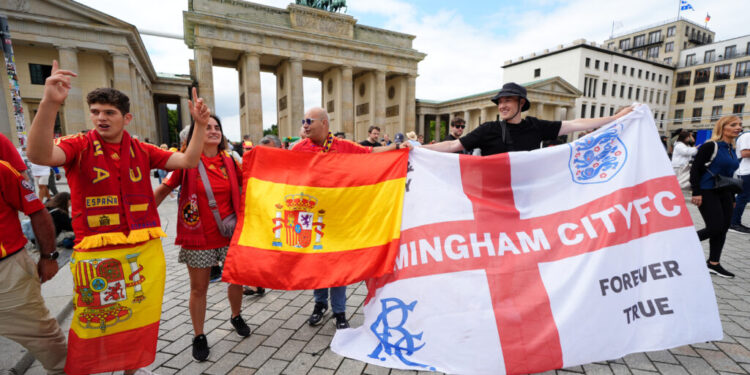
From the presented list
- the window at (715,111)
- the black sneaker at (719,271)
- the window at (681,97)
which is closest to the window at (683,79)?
the window at (681,97)

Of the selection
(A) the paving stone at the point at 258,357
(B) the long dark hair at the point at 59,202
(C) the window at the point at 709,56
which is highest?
(C) the window at the point at 709,56

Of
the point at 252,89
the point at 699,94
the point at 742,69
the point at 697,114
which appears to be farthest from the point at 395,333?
the point at 699,94

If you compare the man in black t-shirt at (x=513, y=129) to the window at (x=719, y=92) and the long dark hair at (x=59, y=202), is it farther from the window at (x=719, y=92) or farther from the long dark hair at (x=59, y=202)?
the window at (x=719, y=92)

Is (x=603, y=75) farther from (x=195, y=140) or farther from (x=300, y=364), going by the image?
(x=195, y=140)

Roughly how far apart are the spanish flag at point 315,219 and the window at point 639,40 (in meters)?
88.2

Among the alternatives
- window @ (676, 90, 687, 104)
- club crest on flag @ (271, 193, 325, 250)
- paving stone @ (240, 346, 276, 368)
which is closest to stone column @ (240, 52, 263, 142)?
club crest on flag @ (271, 193, 325, 250)

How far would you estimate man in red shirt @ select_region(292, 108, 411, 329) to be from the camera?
322cm

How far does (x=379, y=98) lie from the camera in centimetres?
3806

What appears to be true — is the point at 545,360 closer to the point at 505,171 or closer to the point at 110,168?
the point at 505,171

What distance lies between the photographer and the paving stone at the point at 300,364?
2607 mm

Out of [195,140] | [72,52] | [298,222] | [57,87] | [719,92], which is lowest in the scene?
[298,222]

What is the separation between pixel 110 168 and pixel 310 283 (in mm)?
1593

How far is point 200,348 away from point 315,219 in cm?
145

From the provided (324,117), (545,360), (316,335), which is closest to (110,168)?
(324,117)
